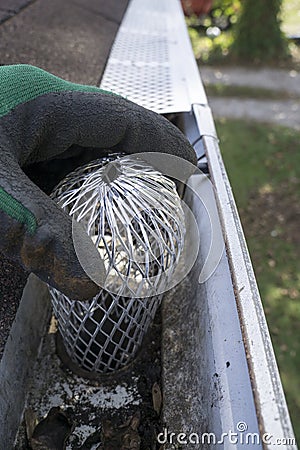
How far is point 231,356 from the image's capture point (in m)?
0.96

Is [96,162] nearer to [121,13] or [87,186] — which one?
[87,186]

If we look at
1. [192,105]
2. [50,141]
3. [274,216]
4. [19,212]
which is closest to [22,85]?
[50,141]

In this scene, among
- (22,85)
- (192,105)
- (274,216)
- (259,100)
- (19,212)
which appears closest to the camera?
(19,212)

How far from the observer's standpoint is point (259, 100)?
531 cm

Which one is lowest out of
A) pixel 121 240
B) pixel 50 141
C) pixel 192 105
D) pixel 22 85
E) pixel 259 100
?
pixel 121 240

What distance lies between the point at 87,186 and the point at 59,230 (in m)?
0.28

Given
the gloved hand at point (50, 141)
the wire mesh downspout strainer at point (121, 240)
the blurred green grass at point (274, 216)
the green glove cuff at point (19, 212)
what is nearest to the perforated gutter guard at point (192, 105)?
the wire mesh downspout strainer at point (121, 240)

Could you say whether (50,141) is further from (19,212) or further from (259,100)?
(259,100)

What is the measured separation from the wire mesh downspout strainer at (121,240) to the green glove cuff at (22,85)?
22 cm

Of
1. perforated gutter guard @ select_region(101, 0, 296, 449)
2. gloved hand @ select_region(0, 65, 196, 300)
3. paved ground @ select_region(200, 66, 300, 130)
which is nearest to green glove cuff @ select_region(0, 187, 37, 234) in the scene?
gloved hand @ select_region(0, 65, 196, 300)

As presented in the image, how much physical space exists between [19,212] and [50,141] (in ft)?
1.05

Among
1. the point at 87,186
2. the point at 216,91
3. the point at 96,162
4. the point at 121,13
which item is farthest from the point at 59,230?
the point at 216,91

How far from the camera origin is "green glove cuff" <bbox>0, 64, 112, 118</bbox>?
0.95 m

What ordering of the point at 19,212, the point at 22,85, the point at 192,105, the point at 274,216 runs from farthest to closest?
the point at 274,216, the point at 192,105, the point at 22,85, the point at 19,212
